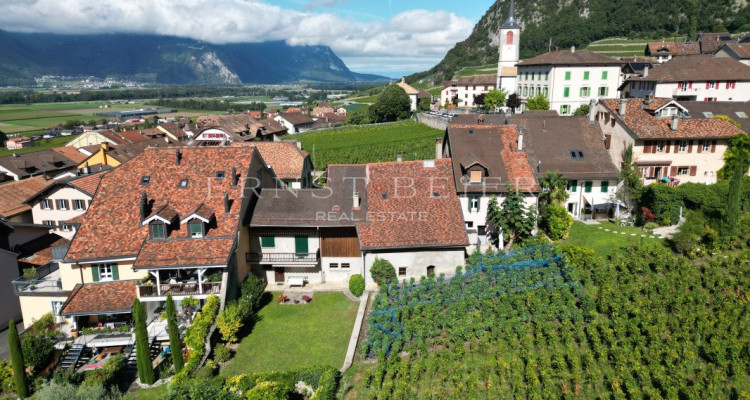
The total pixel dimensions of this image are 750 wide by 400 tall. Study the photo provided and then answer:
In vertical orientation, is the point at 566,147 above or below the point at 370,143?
above

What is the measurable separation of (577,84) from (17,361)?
79.9 metres

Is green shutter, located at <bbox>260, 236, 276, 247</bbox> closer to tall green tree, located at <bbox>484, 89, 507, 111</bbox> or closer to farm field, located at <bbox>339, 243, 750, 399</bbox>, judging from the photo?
farm field, located at <bbox>339, 243, 750, 399</bbox>

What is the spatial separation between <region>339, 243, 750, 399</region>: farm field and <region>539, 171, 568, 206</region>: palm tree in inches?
272

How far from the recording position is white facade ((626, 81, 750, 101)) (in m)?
61.2

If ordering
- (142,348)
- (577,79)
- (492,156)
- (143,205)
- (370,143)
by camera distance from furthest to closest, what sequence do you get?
(370,143)
(577,79)
(492,156)
(143,205)
(142,348)

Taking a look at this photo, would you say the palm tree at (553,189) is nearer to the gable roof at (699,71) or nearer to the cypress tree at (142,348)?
the cypress tree at (142,348)

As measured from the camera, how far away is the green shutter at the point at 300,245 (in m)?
35.0

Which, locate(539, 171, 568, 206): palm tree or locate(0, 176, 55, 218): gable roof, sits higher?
locate(539, 171, 568, 206): palm tree

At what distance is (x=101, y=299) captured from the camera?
30391 millimetres

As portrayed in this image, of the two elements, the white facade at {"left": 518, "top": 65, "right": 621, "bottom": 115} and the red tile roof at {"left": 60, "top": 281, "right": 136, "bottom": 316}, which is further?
the white facade at {"left": 518, "top": 65, "right": 621, "bottom": 115}

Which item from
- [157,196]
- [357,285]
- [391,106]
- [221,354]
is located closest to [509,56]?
[391,106]

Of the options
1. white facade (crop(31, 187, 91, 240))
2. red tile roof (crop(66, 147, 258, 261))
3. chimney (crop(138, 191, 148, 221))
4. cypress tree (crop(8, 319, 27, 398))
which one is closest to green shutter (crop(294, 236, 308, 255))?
red tile roof (crop(66, 147, 258, 261))

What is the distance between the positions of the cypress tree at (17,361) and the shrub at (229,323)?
972 cm

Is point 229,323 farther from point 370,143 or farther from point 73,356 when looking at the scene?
point 370,143
